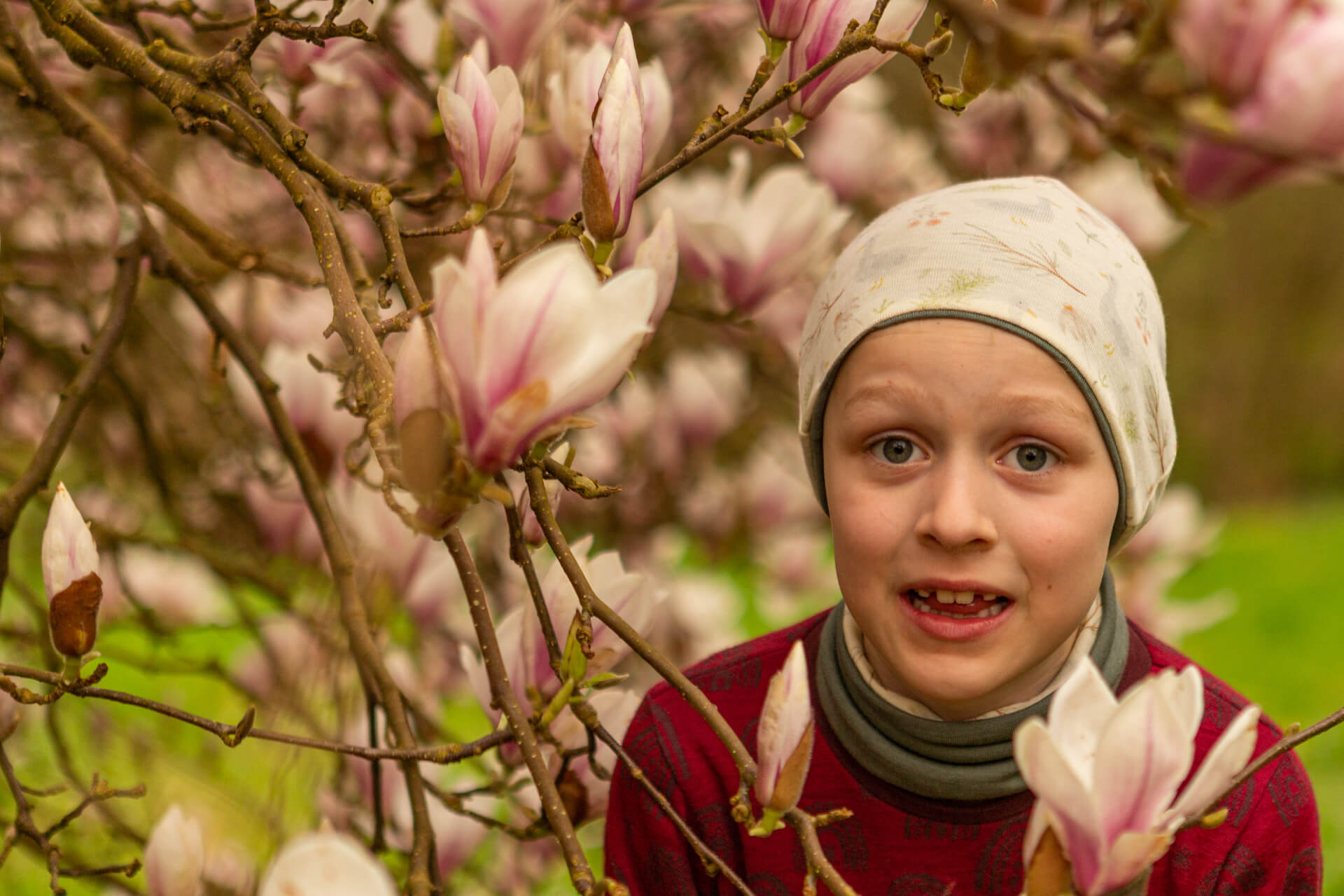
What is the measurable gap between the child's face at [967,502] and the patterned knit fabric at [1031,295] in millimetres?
17

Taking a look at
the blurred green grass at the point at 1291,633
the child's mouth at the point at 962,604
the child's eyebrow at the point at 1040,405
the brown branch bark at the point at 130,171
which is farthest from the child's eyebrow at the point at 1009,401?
the blurred green grass at the point at 1291,633

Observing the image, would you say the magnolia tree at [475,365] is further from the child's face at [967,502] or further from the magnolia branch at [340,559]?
the child's face at [967,502]

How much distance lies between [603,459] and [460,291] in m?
1.66

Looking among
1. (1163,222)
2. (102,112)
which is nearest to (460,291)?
(1163,222)

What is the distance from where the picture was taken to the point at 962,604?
1.00m

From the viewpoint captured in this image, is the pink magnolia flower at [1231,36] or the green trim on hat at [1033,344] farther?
the green trim on hat at [1033,344]

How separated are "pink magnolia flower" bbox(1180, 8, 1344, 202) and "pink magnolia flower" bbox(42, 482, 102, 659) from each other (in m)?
0.73

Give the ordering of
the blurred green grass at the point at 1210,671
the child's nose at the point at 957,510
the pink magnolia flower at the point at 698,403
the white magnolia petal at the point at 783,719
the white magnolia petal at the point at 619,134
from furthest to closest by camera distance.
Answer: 1. the pink magnolia flower at the point at 698,403
2. the blurred green grass at the point at 1210,671
3. the child's nose at the point at 957,510
4. the white magnolia petal at the point at 619,134
5. the white magnolia petal at the point at 783,719

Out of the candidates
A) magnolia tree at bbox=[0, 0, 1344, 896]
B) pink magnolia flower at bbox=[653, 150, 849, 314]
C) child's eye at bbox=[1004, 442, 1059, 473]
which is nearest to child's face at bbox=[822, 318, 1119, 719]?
child's eye at bbox=[1004, 442, 1059, 473]

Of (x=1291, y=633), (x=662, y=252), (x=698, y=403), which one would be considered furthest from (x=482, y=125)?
(x=1291, y=633)

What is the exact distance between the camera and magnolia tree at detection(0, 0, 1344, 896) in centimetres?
66

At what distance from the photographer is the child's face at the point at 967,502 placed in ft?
3.19

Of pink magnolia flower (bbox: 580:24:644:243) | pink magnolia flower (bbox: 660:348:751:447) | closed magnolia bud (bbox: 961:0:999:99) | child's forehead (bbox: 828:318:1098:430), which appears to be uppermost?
pink magnolia flower (bbox: 660:348:751:447)

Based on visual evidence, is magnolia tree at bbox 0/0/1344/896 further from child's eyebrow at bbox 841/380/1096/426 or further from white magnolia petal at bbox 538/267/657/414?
child's eyebrow at bbox 841/380/1096/426
